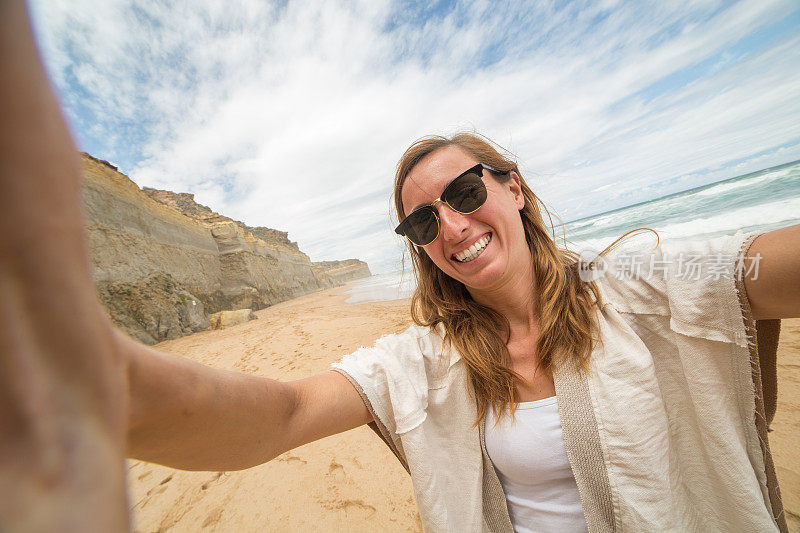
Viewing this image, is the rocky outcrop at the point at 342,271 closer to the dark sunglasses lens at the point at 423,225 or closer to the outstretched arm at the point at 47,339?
the dark sunglasses lens at the point at 423,225

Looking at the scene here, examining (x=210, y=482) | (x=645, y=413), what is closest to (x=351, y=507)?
(x=210, y=482)

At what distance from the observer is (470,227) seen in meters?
1.73

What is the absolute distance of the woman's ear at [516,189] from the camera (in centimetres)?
194

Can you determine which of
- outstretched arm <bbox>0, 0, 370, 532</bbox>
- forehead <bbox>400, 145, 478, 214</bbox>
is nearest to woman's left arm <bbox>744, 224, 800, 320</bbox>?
forehead <bbox>400, 145, 478, 214</bbox>

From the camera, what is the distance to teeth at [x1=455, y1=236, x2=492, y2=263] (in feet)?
5.53

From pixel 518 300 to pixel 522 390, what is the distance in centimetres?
47

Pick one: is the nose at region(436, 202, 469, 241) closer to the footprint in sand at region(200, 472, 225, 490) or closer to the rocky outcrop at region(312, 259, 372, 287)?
the footprint in sand at region(200, 472, 225, 490)

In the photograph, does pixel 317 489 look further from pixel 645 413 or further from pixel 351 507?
pixel 645 413

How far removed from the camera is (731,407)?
1.30 metres

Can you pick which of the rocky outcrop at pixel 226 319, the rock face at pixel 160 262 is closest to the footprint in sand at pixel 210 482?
the rock face at pixel 160 262

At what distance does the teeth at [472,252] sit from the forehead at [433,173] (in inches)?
14.3

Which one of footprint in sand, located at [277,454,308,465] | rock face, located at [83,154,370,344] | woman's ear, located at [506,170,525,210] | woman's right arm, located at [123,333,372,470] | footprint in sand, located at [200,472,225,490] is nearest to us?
woman's right arm, located at [123,333,372,470]

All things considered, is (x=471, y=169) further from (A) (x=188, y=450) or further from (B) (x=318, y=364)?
(B) (x=318, y=364)

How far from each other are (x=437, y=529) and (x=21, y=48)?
181cm
